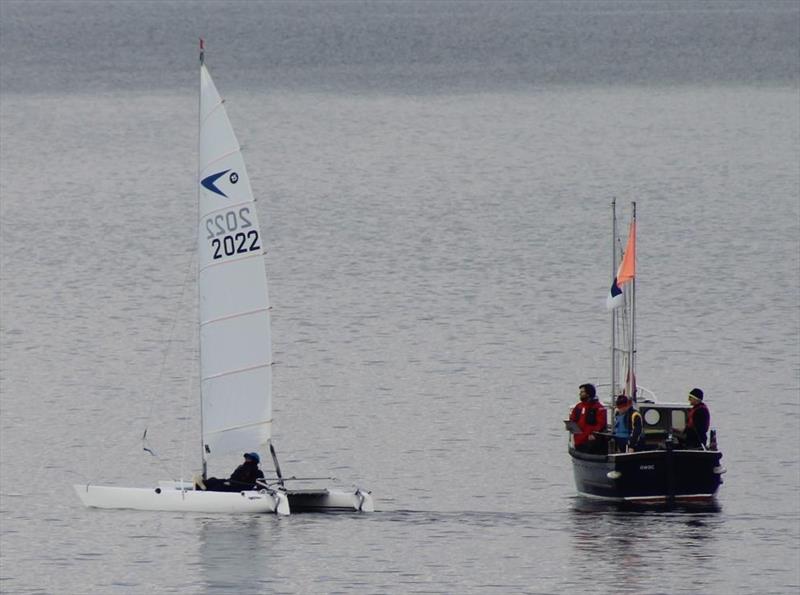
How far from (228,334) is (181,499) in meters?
3.92

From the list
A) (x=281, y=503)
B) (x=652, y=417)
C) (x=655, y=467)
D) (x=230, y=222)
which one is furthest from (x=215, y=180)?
(x=655, y=467)

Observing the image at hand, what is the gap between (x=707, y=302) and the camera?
251 feet

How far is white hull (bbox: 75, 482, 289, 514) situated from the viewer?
142ft

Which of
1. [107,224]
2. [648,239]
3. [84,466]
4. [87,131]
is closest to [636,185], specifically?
[648,239]

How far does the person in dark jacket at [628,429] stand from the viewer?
44.4m

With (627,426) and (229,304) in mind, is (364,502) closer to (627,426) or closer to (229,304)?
(229,304)

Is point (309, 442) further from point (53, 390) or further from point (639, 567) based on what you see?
point (639, 567)

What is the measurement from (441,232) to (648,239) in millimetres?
10420

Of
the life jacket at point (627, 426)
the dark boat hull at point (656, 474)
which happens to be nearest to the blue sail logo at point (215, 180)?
the dark boat hull at point (656, 474)

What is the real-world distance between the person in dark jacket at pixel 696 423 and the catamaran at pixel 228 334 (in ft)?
24.3

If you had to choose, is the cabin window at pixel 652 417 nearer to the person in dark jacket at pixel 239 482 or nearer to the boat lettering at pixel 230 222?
the person in dark jacket at pixel 239 482

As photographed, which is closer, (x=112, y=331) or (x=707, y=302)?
(x=112, y=331)

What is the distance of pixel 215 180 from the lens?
44.1 metres

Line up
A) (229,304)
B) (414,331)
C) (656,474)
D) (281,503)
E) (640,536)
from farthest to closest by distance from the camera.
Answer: (414,331) → (229,304) → (656,474) → (281,503) → (640,536)
